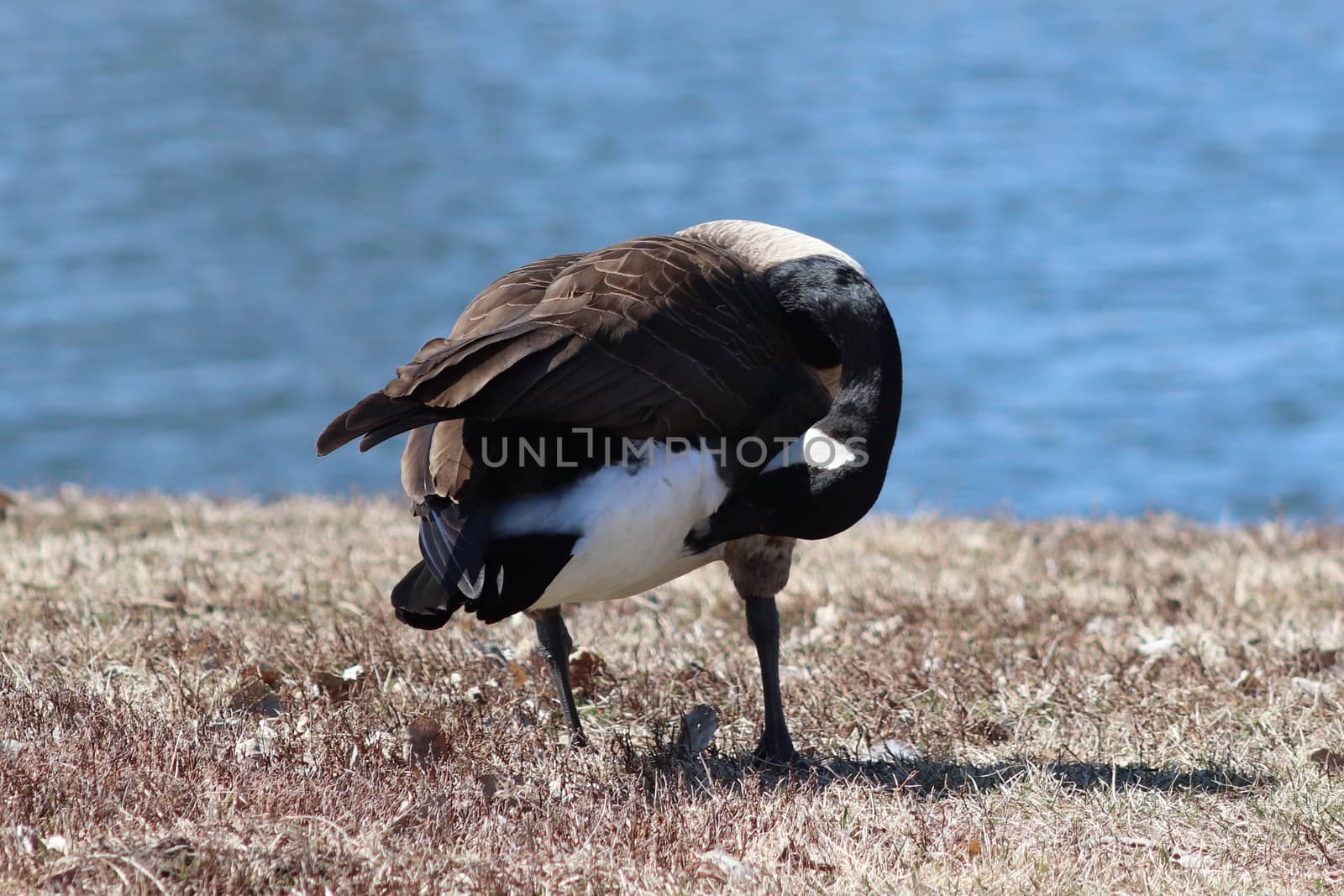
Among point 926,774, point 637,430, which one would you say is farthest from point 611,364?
point 926,774

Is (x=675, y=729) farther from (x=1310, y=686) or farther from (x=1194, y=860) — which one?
(x=1310, y=686)

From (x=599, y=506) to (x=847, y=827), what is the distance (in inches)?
41.9

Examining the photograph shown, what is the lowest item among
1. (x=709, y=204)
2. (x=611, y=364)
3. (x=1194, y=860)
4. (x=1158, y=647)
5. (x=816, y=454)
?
(x=709, y=204)

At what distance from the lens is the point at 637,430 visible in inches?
159

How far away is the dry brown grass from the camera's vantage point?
3.43 meters

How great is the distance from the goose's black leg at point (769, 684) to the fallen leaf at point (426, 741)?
97 cm

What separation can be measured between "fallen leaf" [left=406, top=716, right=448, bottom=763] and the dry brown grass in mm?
25

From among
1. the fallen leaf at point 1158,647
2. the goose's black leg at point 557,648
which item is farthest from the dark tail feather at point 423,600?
the fallen leaf at point 1158,647

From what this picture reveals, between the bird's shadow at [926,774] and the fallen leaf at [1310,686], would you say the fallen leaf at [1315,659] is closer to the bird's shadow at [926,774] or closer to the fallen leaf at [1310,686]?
the fallen leaf at [1310,686]

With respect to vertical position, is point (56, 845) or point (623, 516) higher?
point (623, 516)

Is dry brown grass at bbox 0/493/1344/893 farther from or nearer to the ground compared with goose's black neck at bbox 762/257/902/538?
nearer to the ground

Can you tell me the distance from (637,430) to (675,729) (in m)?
1.21

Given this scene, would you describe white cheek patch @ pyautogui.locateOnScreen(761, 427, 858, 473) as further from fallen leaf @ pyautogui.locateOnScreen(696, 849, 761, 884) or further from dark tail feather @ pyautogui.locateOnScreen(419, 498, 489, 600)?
fallen leaf @ pyautogui.locateOnScreen(696, 849, 761, 884)

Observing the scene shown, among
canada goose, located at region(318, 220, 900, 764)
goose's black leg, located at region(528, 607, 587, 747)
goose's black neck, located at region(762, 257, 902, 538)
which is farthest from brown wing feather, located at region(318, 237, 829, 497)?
goose's black leg, located at region(528, 607, 587, 747)
